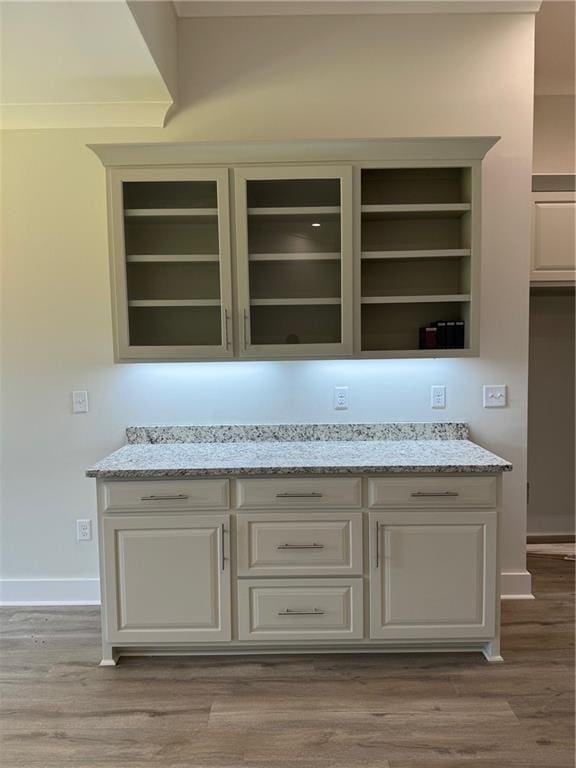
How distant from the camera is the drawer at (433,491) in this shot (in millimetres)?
2064

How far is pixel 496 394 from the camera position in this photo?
261 centimetres

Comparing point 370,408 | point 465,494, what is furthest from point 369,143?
point 465,494

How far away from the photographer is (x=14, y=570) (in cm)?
269

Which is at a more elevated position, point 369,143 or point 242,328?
point 369,143

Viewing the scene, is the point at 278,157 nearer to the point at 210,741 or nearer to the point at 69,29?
the point at 69,29

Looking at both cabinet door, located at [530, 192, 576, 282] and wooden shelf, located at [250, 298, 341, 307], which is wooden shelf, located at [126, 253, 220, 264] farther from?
cabinet door, located at [530, 192, 576, 282]

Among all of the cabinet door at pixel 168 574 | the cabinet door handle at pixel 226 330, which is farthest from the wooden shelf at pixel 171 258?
the cabinet door at pixel 168 574

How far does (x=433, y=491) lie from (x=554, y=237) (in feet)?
5.85

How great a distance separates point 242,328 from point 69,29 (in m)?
1.37

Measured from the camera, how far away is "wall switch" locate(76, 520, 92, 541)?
2.67m

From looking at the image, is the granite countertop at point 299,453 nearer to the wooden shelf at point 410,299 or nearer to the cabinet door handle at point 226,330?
the cabinet door handle at point 226,330

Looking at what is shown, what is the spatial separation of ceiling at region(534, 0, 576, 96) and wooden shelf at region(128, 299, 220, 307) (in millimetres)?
2288

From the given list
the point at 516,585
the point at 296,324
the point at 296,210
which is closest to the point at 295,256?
the point at 296,210

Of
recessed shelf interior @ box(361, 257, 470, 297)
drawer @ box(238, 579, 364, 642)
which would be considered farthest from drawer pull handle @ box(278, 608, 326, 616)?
recessed shelf interior @ box(361, 257, 470, 297)
